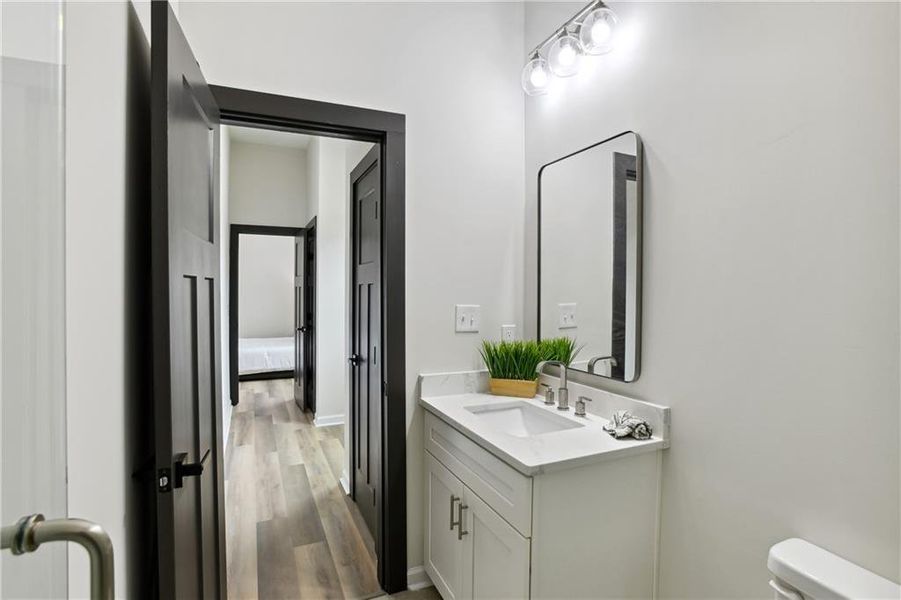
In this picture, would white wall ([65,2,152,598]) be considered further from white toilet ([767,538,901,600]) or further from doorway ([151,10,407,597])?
white toilet ([767,538,901,600])

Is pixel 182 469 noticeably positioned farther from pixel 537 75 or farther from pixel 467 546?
pixel 537 75

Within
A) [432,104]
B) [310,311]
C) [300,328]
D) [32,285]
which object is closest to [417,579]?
[32,285]

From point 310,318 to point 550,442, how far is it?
13.3 ft

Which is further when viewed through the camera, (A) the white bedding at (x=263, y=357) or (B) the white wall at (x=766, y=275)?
(A) the white bedding at (x=263, y=357)

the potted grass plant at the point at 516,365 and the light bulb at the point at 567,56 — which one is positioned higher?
the light bulb at the point at 567,56

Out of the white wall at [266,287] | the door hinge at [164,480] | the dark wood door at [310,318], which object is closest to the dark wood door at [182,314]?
the door hinge at [164,480]

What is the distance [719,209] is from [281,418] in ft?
15.2

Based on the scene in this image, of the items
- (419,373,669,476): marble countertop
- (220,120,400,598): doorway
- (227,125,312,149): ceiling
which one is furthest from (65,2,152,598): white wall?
(227,125,312,149): ceiling

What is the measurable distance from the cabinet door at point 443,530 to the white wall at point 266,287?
642cm

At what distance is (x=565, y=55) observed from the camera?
1.87m

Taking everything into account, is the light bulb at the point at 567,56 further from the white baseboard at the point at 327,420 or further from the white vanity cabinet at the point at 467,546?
the white baseboard at the point at 327,420

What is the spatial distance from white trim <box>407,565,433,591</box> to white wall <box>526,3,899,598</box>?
1.03 meters

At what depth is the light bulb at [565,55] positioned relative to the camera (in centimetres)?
185

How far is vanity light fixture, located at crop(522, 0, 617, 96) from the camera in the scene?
1720 millimetres
